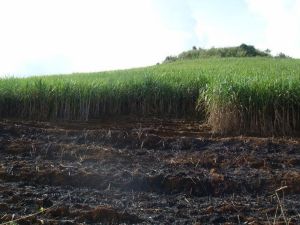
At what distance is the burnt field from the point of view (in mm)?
4645

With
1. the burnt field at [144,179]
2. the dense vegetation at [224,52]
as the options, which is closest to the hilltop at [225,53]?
the dense vegetation at [224,52]

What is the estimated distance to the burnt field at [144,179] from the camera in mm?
4645

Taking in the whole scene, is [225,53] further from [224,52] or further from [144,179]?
[144,179]

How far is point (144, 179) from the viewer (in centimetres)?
573

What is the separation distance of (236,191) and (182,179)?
0.58 m

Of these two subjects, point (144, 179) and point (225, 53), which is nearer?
point (144, 179)

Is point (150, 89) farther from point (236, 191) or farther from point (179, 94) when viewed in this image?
point (236, 191)

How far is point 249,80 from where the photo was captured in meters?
9.26

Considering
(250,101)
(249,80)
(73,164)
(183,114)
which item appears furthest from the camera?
(183,114)

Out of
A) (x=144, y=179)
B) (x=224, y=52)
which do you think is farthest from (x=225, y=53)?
(x=144, y=179)

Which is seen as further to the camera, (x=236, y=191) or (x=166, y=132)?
(x=166, y=132)

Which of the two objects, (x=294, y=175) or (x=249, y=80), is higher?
(x=249, y=80)

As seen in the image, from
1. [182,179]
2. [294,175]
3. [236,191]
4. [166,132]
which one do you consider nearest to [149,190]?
[182,179]

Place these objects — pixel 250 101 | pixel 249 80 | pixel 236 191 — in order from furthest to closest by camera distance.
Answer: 1. pixel 249 80
2. pixel 250 101
3. pixel 236 191
